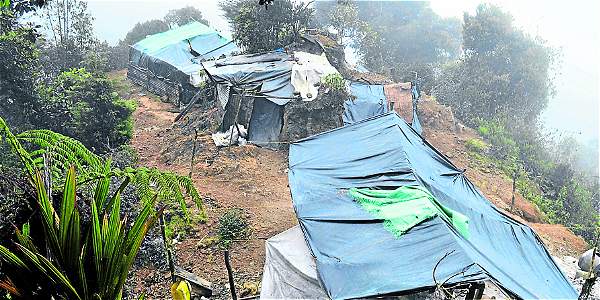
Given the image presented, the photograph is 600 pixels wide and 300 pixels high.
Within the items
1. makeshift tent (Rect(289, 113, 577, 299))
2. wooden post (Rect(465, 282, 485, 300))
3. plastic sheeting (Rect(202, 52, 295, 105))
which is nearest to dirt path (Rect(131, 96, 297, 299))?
plastic sheeting (Rect(202, 52, 295, 105))

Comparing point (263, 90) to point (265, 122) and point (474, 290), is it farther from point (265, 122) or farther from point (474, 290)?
point (474, 290)

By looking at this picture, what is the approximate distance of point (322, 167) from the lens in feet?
22.8

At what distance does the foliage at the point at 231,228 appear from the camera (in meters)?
7.99

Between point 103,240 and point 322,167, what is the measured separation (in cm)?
504

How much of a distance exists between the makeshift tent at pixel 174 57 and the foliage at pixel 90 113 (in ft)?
16.5

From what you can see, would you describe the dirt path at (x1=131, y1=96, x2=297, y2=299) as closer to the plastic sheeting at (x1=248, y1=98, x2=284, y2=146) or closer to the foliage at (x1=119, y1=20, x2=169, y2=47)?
the plastic sheeting at (x1=248, y1=98, x2=284, y2=146)

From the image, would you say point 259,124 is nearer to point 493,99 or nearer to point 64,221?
point 64,221

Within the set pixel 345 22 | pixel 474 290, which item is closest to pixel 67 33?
pixel 345 22

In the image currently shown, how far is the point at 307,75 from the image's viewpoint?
1275 cm

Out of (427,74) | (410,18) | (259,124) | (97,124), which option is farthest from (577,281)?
(410,18)

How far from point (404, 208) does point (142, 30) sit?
24.4 metres

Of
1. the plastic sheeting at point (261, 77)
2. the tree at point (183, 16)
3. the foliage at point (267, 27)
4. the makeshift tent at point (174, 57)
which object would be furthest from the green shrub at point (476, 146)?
the tree at point (183, 16)

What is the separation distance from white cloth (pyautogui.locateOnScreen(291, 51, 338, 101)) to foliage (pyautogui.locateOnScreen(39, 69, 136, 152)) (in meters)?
4.34

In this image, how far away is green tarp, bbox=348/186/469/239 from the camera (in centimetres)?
482
